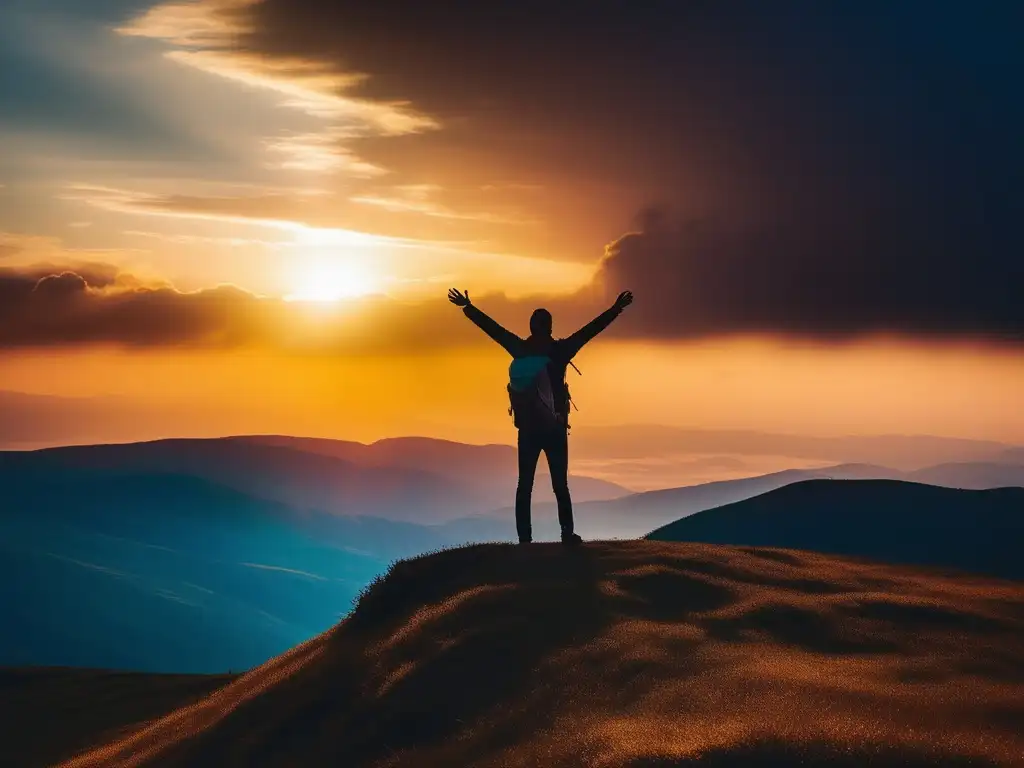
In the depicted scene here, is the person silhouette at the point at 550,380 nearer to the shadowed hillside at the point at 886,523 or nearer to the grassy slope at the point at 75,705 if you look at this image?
the grassy slope at the point at 75,705

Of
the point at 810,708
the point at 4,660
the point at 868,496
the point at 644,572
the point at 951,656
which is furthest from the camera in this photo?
the point at 4,660

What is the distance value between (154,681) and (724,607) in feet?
55.5

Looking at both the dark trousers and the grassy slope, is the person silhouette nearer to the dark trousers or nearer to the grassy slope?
the dark trousers

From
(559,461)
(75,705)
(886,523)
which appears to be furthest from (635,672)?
(886,523)

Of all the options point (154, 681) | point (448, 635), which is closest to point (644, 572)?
point (448, 635)

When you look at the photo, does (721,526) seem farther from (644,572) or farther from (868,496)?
(644,572)

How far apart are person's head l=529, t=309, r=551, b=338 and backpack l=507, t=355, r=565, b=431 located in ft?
2.00

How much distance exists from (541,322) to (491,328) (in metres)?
0.87

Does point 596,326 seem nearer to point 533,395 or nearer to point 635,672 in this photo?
point 533,395

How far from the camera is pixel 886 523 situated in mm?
52938

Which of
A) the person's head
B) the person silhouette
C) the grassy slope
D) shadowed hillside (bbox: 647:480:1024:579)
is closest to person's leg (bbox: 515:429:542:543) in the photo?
the person silhouette

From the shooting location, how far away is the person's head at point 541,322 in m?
17.3

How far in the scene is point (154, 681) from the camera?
25578mm

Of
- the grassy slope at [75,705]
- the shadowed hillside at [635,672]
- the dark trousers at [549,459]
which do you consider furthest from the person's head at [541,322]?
the grassy slope at [75,705]
